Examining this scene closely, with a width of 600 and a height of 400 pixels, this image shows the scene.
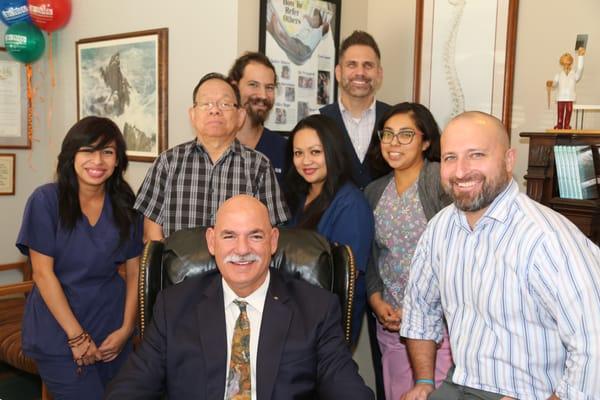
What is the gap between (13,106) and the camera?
14.8 ft

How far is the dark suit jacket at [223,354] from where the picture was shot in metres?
1.76

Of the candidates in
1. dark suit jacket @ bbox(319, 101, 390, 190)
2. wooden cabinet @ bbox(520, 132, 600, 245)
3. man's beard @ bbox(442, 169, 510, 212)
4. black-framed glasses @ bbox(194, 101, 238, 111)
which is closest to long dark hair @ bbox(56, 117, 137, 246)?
black-framed glasses @ bbox(194, 101, 238, 111)

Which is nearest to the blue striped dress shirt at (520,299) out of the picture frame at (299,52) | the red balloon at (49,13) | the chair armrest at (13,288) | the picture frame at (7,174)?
the picture frame at (299,52)

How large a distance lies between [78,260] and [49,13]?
264 cm

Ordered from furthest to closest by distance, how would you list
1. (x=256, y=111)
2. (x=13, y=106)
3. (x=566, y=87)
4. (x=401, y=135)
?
(x=13, y=106)
(x=256, y=111)
(x=566, y=87)
(x=401, y=135)

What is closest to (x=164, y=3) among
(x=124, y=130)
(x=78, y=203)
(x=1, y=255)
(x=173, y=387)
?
(x=124, y=130)

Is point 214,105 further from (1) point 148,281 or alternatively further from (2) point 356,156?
(2) point 356,156

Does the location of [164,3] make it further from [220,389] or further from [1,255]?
[220,389]

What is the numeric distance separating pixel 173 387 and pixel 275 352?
328 millimetres

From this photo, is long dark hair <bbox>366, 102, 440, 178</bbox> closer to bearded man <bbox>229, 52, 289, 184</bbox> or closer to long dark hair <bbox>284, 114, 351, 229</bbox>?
long dark hair <bbox>284, 114, 351, 229</bbox>

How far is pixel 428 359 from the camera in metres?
1.99

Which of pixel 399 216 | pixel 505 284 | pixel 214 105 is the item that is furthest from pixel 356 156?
pixel 505 284

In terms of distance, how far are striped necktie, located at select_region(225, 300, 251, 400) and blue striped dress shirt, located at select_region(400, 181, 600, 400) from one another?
63 centimetres

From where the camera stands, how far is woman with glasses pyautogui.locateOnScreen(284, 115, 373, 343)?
2324mm
